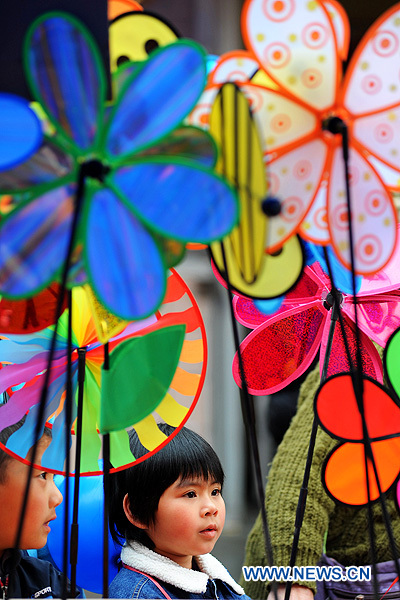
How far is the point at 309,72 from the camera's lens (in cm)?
57

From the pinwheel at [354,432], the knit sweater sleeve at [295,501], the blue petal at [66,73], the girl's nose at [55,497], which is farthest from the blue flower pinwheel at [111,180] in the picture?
the knit sweater sleeve at [295,501]

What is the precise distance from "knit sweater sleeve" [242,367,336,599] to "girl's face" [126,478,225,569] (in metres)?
0.14

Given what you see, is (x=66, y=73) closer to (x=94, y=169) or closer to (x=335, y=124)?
(x=94, y=169)

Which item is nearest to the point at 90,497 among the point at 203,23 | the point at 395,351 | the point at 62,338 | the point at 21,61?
the point at 62,338

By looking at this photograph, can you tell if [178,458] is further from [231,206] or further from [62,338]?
[231,206]

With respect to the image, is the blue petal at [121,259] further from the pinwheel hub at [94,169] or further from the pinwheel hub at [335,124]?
the pinwheel hub at [335,124]

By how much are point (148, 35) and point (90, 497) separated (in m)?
0.57

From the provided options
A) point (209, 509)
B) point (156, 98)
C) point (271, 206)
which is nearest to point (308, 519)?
point (209, 509)

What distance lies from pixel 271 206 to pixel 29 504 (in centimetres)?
46

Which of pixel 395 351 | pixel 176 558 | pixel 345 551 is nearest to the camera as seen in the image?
pixel 395 351

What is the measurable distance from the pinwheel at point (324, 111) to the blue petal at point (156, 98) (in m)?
0.06

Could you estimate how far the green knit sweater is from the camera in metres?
0.93

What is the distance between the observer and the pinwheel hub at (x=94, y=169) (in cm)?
52

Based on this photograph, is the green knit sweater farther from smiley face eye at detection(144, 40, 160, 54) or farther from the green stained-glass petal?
smiley face eye at detection(144, 40, 160, 54)
